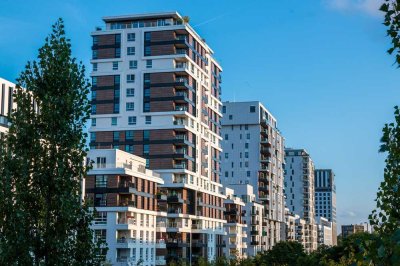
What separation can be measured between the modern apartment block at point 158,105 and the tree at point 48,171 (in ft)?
263

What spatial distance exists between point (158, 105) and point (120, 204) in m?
27.1

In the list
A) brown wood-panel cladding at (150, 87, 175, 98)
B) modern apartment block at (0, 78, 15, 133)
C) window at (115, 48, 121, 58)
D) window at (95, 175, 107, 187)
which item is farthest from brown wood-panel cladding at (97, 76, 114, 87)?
modern apartment block at (0, 78, 15, 133)

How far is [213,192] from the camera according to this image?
125 m

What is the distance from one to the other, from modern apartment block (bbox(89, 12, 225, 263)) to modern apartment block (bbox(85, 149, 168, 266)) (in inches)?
534

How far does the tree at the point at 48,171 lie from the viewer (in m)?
25.2

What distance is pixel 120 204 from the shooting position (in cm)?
8819

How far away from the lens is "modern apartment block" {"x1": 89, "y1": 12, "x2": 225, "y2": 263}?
10869cm

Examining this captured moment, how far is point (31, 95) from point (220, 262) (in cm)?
5953

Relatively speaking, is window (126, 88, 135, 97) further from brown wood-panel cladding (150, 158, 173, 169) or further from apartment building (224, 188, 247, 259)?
apartment building (224, 188, 247, 259)

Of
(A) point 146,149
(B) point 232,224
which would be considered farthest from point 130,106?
(B) point 232,224

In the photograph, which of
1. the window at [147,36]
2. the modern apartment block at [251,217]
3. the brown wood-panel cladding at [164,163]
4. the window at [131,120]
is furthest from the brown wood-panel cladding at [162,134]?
the modern apartment block at [251,217]

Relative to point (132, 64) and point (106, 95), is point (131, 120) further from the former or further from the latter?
point (132, 64)

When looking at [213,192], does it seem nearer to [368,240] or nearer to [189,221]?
[189,221]

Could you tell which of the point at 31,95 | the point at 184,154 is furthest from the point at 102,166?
the point at 31,95
